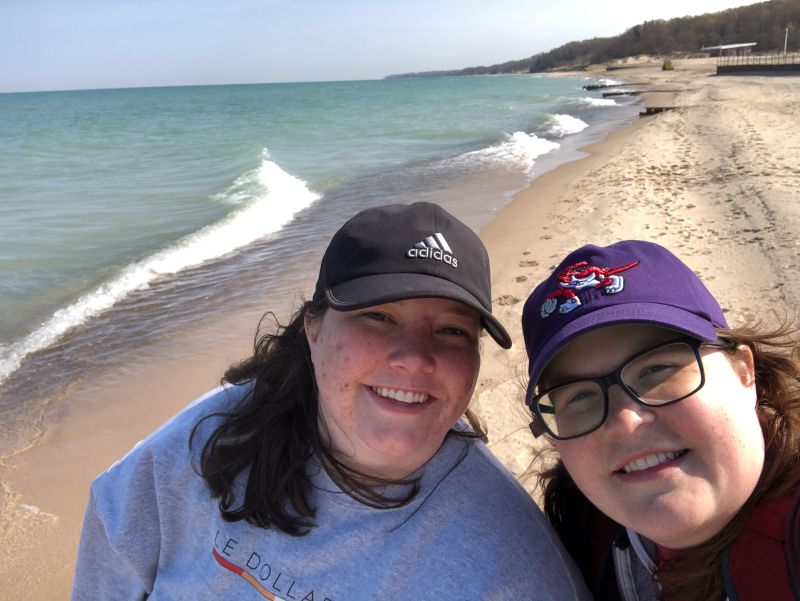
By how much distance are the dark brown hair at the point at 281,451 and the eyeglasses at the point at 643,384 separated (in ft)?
1.36

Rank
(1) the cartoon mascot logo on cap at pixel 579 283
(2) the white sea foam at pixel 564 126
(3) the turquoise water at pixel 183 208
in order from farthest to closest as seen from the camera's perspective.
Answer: (2) the white sea foam at pixel 564 126 < (3) the turquoise water at pixel 183 208 < (1) the cartoon mascot logo on cap at pixel 579 283

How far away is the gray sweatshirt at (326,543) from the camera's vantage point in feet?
5.10

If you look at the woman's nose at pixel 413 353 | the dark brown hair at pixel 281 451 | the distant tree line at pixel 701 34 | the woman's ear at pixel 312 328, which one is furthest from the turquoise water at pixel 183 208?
the distant tree line at pixel 701 34

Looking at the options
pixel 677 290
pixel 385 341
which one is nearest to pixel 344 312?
pixel 385 341

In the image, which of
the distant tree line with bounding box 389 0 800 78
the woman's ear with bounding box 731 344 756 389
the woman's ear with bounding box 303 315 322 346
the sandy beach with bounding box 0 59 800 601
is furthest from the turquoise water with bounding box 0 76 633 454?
the distant tree line with bounding box 389 0 800 78

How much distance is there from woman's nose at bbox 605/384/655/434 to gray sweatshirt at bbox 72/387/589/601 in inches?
16.4

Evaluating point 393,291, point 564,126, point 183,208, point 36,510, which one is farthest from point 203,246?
point 564,126

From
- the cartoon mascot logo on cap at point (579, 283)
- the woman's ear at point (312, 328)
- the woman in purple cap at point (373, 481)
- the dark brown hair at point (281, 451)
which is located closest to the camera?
the cartoon mascot logo on cap at point (579, 283)

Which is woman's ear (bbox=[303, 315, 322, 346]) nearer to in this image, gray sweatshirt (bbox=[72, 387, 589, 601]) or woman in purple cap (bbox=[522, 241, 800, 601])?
gray sweatshirt (bbox=[72, 387, 589, 601])

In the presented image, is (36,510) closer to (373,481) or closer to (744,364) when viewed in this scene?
(373,481)

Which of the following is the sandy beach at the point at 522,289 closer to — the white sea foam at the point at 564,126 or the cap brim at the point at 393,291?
the cap brim at the point at 393,291

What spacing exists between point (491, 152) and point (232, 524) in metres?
20.1

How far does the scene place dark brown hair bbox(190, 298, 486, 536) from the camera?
5.56 ft

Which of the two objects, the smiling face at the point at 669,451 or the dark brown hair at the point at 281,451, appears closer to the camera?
the smiling face at the point at 669,451
